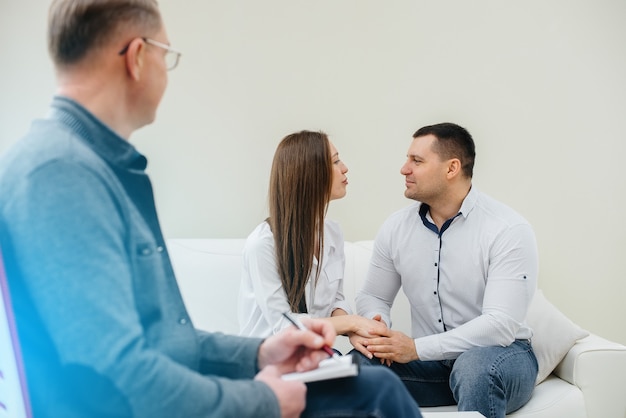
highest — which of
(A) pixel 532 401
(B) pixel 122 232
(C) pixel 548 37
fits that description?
(C) pixel 548 37

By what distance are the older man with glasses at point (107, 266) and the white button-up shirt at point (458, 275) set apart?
3.50 feet

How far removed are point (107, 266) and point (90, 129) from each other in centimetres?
26

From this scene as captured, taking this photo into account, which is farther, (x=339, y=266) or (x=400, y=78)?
(x=400, y=78)

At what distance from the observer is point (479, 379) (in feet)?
6.53

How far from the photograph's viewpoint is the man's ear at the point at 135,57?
3.53 feet

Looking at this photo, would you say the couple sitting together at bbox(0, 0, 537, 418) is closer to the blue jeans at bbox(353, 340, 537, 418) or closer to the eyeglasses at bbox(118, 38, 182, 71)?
the eyeglasses at bbox(118, 38, 182, 71)

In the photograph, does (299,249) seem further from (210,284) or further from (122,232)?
(122,232)

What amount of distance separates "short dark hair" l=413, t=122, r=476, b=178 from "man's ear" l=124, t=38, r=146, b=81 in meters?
1.52

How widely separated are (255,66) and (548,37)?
138 cm

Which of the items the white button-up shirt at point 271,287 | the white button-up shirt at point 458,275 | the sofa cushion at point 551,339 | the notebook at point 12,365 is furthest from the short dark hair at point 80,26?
the sofa cushion at point 551,339

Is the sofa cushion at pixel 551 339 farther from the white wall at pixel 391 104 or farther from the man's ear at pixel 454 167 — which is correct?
the white wall at pixel 391 104

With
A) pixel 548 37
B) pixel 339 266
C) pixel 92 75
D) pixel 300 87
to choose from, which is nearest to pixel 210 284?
pixel 339 266

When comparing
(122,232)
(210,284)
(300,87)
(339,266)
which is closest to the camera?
(122,232)

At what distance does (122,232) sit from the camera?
97cm
